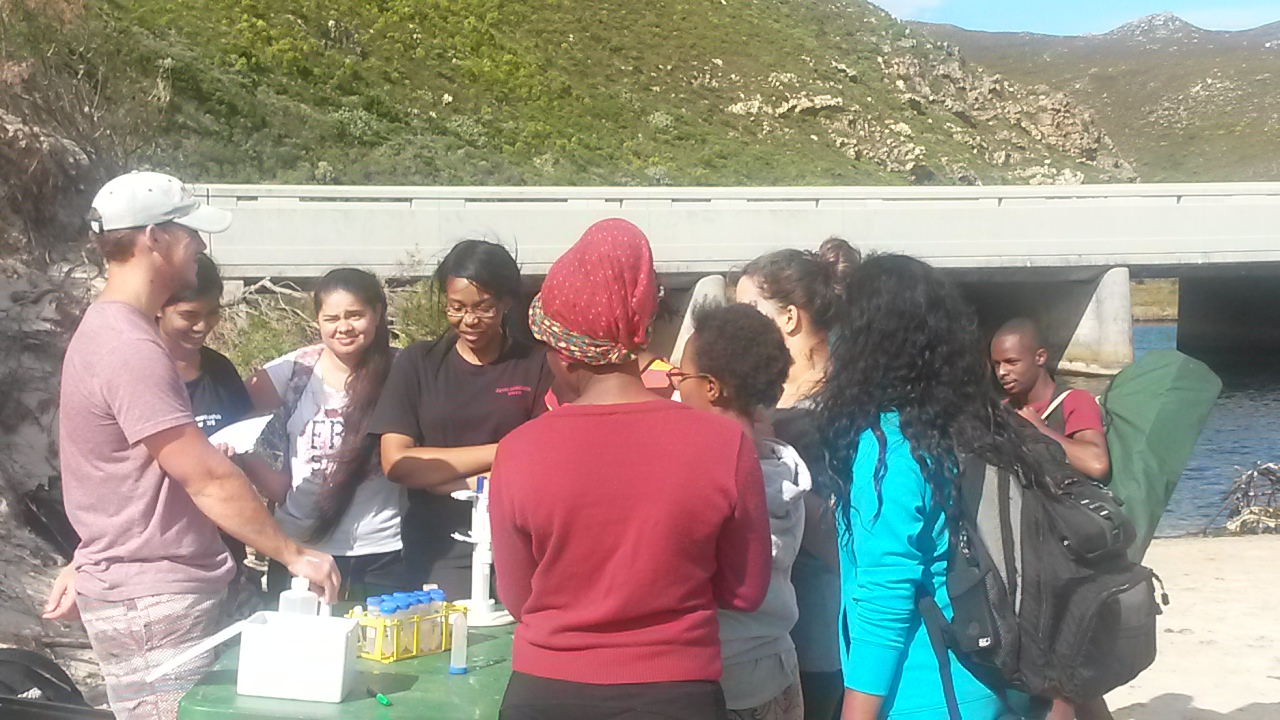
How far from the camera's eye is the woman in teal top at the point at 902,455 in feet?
7.87

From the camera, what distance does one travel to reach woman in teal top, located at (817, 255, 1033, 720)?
2.40 m

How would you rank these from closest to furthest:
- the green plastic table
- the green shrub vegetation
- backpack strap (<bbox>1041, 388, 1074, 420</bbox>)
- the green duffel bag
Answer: the green plastic table < the green duffel bag < backpack strap (<bbox>1041, 388, 1074, 420</bbox>) < the green shrub vegetation

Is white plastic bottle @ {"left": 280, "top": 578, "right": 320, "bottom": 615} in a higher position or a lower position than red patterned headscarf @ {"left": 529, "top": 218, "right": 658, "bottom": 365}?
lower

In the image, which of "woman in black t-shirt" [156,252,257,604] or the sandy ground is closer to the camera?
"woman in black t-shirt" [156,252,257,604]

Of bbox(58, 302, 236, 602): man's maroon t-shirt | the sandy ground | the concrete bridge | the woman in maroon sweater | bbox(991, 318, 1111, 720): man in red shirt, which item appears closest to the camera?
the woman in maroon sweater

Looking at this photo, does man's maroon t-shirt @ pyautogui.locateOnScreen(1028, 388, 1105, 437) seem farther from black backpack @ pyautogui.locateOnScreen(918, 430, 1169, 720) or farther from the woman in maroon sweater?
the woman in maroon sweater

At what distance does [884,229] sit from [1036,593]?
16825 millimetres

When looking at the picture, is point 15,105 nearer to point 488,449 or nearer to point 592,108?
point 488,449

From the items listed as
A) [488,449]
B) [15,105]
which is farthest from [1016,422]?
[15,105]

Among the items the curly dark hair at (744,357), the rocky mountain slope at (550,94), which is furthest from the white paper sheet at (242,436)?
the rocky mountain slope at (550,94)

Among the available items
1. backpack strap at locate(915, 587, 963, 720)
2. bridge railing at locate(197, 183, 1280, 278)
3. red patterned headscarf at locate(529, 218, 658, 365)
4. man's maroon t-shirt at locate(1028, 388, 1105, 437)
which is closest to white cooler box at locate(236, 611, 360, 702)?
red patterned headscarf at locate(529, 218, 658, 365)

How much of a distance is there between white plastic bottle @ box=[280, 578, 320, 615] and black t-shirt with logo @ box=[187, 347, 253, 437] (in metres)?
1.14

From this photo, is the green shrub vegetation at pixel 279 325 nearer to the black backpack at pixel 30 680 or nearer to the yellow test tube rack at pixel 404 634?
the black backpack at pixel 30 680

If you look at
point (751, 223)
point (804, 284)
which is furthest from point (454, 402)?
point (751, 223)
